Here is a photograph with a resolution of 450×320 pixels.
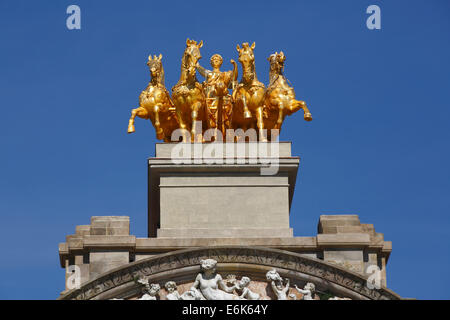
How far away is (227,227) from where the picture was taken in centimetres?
5038

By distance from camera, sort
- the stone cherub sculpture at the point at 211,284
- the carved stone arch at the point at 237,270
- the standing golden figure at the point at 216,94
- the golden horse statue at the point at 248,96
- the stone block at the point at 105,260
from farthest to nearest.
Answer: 1. the standing golden figure at the point at 216,94
2. the golden horse statue at the point at 248,96
3. the stone block at the point at 105,260
4. the carved stone arch at the point at 237,270
5. the stone cherub sculpture at the point at 211,284

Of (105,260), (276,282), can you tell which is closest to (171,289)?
(105,260)

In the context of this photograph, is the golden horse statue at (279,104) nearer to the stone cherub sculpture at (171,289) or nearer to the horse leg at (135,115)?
the horse leg at (135,115)

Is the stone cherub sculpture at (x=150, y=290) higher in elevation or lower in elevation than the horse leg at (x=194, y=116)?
lower

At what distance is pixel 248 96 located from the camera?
174 feet

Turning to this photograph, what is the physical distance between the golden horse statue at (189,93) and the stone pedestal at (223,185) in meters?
1.39

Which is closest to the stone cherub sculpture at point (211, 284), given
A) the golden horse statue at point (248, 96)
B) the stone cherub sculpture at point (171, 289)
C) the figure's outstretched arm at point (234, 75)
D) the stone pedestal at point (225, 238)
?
the stone pedestal at point (225, 238)

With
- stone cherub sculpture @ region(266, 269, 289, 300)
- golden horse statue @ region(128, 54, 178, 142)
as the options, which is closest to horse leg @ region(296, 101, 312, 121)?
golden horse statue @ region(128, 54, 178, 142)

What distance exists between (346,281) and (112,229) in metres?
7.55

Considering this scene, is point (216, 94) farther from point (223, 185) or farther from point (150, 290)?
point (150, 290)

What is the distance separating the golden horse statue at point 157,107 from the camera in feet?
175
